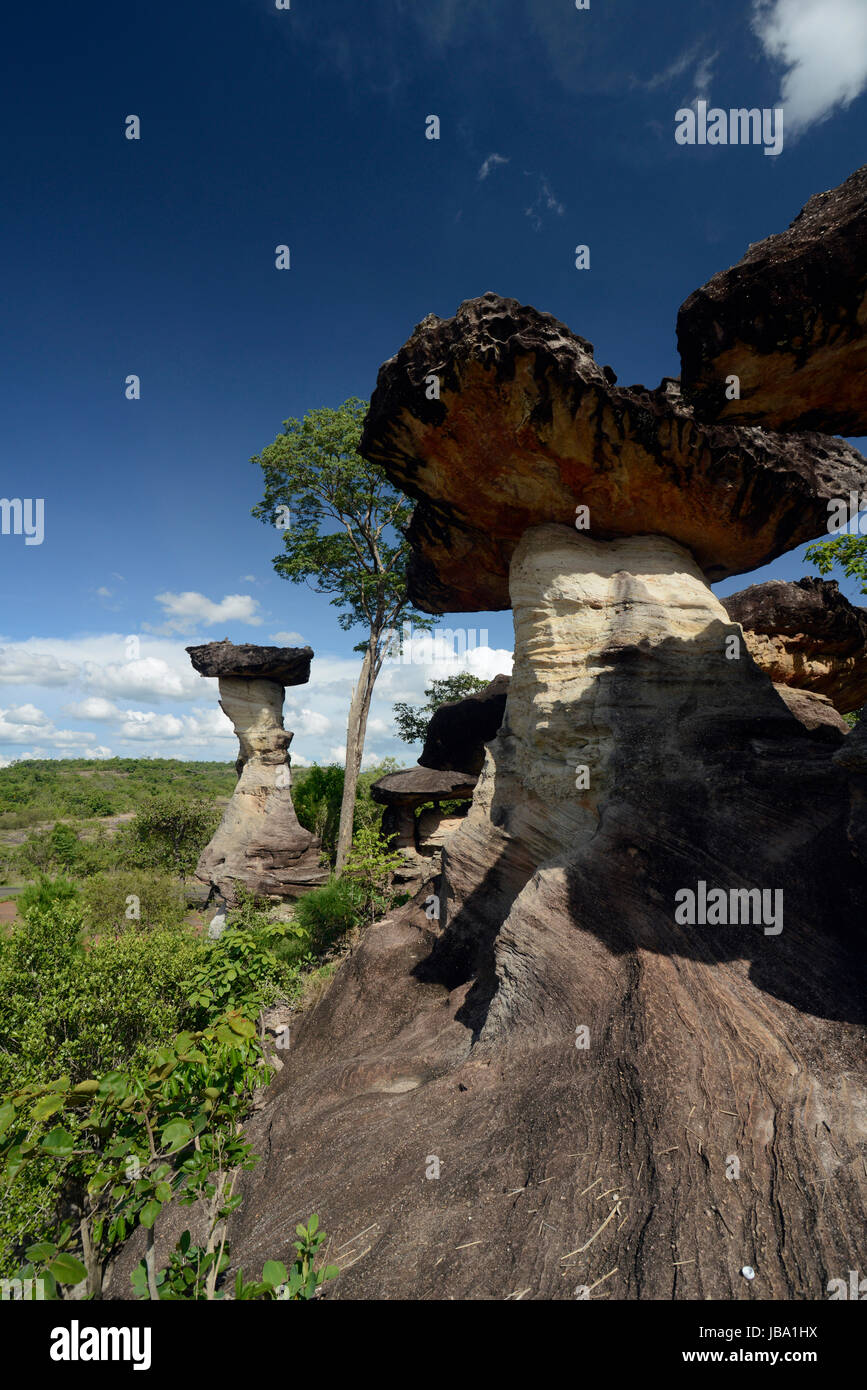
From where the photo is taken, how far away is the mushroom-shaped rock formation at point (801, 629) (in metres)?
10.3

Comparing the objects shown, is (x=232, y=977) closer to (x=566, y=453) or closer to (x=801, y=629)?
(x=566, y=453)

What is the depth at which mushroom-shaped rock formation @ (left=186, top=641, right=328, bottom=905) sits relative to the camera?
18.4 m

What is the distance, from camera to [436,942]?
344 inches

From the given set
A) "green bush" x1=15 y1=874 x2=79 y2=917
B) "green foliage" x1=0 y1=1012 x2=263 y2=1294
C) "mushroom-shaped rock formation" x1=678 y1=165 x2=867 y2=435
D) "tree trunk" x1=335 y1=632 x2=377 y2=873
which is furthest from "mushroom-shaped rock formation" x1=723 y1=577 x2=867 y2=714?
"green bush" x1=15 y1=874 x2=79 y2=917

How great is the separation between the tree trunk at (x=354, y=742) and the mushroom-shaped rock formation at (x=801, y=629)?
1170cm

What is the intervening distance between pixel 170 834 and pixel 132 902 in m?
8.74

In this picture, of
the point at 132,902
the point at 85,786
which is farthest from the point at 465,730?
the point at 85,786

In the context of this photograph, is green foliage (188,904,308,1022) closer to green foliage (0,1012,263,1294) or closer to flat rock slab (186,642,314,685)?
green foliage (0,1012,263,1294)

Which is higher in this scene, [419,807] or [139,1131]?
[139,1131]

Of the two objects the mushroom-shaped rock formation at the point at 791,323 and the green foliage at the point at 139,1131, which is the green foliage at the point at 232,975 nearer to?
the green foliage at the point at 139,1131

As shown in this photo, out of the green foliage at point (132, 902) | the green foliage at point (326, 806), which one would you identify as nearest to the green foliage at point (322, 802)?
the green foliage at point (326, 806)

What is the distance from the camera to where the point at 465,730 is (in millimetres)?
17438

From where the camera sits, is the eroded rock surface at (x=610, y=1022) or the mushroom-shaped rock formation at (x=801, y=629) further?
the mushroom-shaped rock formation at (x=801, y=629)

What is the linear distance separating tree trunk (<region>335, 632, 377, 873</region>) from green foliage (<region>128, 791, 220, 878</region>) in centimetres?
1072
